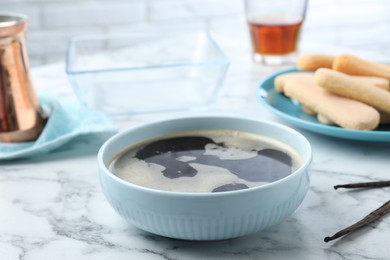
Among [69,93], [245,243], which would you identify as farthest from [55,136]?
[245,243]

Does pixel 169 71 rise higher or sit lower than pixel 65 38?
higher

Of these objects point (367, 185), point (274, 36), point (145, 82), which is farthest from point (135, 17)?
point (367, 185)

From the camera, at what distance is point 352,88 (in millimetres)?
663

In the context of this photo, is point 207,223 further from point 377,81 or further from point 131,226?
point 377,81

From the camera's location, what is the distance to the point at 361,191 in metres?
0.56

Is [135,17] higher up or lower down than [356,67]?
lower down

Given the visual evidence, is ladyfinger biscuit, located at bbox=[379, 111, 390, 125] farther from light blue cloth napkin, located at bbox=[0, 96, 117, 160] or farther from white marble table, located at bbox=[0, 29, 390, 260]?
light blue cloth napkin, located at bbox=[0, 96, 117, 160]

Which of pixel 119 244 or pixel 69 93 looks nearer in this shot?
pixel 119 244

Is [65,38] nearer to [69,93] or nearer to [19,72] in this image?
[69,93]

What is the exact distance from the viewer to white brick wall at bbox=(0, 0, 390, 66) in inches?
57.3

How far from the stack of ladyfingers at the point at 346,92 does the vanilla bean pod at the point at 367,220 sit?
4.9 inches

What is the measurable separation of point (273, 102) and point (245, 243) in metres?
0.29

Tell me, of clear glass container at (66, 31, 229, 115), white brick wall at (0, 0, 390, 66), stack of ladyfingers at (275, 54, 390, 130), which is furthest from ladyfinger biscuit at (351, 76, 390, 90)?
white brick wall at (0, 0, 390, 66)

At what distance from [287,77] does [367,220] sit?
29 centimetres
